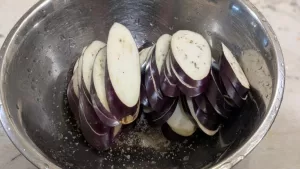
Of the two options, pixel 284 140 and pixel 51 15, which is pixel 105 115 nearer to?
pixel 51 15

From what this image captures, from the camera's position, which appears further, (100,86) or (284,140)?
(284,140)

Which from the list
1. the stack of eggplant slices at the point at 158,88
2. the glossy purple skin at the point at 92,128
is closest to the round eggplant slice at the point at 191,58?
the stack of eggplant slices at the point at 158,88

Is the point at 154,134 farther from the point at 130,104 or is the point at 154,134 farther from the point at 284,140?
the point at 284,140

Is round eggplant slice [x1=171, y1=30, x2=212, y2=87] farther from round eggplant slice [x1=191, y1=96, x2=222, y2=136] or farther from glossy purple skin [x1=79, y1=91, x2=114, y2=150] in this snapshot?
glossy purple skin [x1=79, y1=91, x2=114, y2=150]

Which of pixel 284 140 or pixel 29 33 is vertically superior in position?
pixel 29 33

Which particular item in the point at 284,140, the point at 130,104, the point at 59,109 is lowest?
the point at 284,140

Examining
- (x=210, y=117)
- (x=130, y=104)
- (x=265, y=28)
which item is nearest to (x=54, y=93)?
(x=130, y=104)

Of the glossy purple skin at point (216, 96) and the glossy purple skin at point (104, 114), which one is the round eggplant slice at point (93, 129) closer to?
the glossy purple skin at point (104, 114)

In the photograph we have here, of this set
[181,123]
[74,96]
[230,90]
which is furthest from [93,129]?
[230,90]
